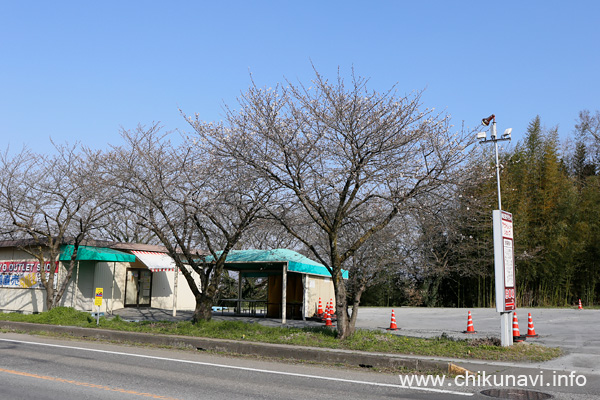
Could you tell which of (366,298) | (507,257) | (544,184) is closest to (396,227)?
(507,257)

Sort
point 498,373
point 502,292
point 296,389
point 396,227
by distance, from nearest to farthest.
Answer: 1. point 296,389
2. point 498,373
3. point 502,292
4. point 396,227

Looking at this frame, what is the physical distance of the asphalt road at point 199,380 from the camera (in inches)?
311

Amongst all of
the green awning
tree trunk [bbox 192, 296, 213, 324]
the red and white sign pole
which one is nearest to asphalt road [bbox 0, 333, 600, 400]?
the red and white sign pole

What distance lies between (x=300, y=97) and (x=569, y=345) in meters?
10.3

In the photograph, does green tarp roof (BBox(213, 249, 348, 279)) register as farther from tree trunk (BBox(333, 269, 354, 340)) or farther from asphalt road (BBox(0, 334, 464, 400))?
asphalt road (BBox(0, 334, 464, 400))

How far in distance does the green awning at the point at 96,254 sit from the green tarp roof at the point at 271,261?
4200 millimetres

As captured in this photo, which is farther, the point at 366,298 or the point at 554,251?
the point at 366,298

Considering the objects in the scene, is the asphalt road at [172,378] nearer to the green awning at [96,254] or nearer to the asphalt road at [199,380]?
the asphalt road at [199,380]

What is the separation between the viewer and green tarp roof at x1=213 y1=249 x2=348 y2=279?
22291mm

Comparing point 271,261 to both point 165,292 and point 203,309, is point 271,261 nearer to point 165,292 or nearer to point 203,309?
point 203,309

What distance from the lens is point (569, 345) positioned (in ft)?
46.7

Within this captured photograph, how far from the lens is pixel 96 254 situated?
2306cm

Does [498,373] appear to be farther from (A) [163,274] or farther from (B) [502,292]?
(A) [163,274]

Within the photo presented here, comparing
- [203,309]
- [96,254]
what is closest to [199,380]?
[203,309]
